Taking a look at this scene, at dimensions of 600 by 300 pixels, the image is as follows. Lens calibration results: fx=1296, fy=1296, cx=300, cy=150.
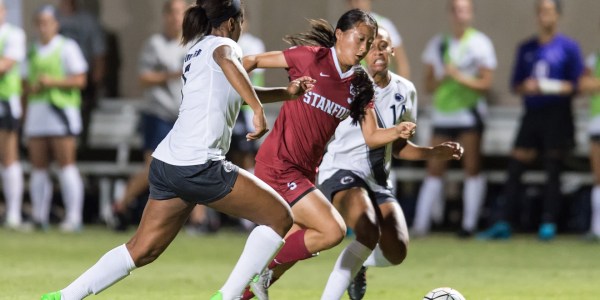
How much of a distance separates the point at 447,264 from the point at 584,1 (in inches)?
228

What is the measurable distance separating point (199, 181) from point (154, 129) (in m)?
8.28

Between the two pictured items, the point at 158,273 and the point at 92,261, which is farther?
the point at 92,261

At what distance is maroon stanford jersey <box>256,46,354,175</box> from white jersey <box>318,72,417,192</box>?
2.95ft

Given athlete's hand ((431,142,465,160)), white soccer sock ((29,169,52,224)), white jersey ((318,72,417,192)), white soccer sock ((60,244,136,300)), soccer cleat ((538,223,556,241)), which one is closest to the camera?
white soccer sock ((60,244,136,300))

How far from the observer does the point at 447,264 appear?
1209cm

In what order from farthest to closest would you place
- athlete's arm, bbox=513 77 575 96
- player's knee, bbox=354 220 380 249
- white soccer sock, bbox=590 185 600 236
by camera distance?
1. athlete's arm, bbox=513 77 575 96
2. white soccer sock, bbox=590 185 600 236
3. player's knee, bbox=354 220 380 249

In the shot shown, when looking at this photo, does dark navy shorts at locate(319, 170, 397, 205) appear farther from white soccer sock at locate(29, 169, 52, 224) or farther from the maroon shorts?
white soccer sock at locate(29, 169, 52, 224)

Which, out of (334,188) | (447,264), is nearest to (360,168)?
(334,188)

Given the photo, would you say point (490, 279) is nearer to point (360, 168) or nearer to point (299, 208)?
point (360, 168)

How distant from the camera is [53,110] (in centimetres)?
1560

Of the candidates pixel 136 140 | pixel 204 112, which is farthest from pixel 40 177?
pixel 204 112

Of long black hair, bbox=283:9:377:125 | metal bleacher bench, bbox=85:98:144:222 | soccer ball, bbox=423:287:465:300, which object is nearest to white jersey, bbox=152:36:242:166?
long black hair, bbox=283:9:377:125

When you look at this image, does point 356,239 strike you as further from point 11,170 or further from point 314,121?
point 11,170

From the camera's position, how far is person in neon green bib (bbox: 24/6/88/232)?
1560 centimetres
